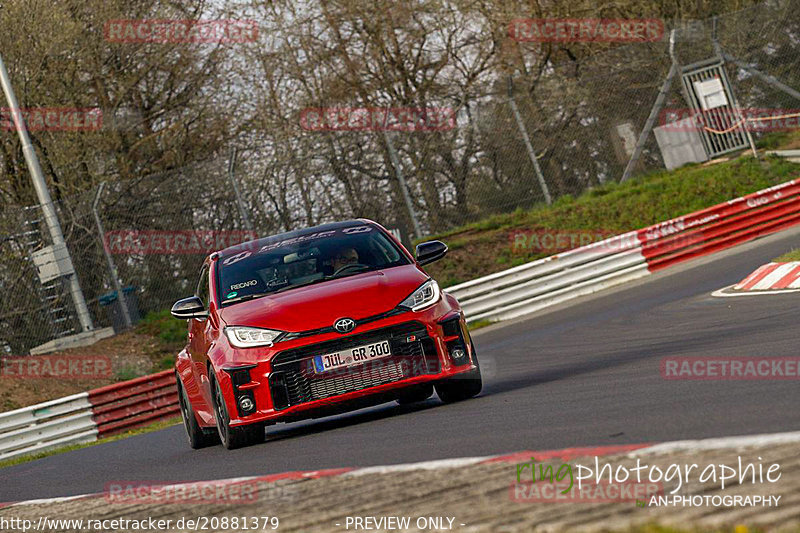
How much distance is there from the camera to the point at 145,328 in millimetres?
24094

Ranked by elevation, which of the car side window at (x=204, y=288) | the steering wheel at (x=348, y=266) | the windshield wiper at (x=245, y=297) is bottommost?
the steering wheel at (x=348, y=266)

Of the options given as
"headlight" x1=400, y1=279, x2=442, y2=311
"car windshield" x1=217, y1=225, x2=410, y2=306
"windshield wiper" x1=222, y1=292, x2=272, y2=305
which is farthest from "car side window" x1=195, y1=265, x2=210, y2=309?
"headlight" x1=400, y1=279, x2=442, y2=311

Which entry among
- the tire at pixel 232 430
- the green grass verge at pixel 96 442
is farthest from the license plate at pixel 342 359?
the green grass verge at pixel 96 442

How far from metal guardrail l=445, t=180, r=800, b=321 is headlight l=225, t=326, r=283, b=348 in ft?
36.2

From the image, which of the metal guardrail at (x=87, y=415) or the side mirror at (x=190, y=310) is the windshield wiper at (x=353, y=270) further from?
the metal guardrail at (x=87, y=415)

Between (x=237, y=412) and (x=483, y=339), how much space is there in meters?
9.41

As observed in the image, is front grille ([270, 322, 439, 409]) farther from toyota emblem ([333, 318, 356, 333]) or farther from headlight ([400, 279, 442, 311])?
headlight ([400, 279, 442, 311])

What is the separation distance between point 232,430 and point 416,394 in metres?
1.74

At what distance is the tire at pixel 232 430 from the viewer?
928 cm

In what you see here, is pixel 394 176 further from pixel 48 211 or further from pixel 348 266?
pixel 348 266

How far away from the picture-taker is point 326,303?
9086 mm

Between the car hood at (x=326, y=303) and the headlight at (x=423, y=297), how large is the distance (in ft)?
0.13

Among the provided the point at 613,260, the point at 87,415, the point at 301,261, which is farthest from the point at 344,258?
the point at 613,260

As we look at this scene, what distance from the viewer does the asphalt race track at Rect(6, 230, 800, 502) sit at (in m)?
6.27
